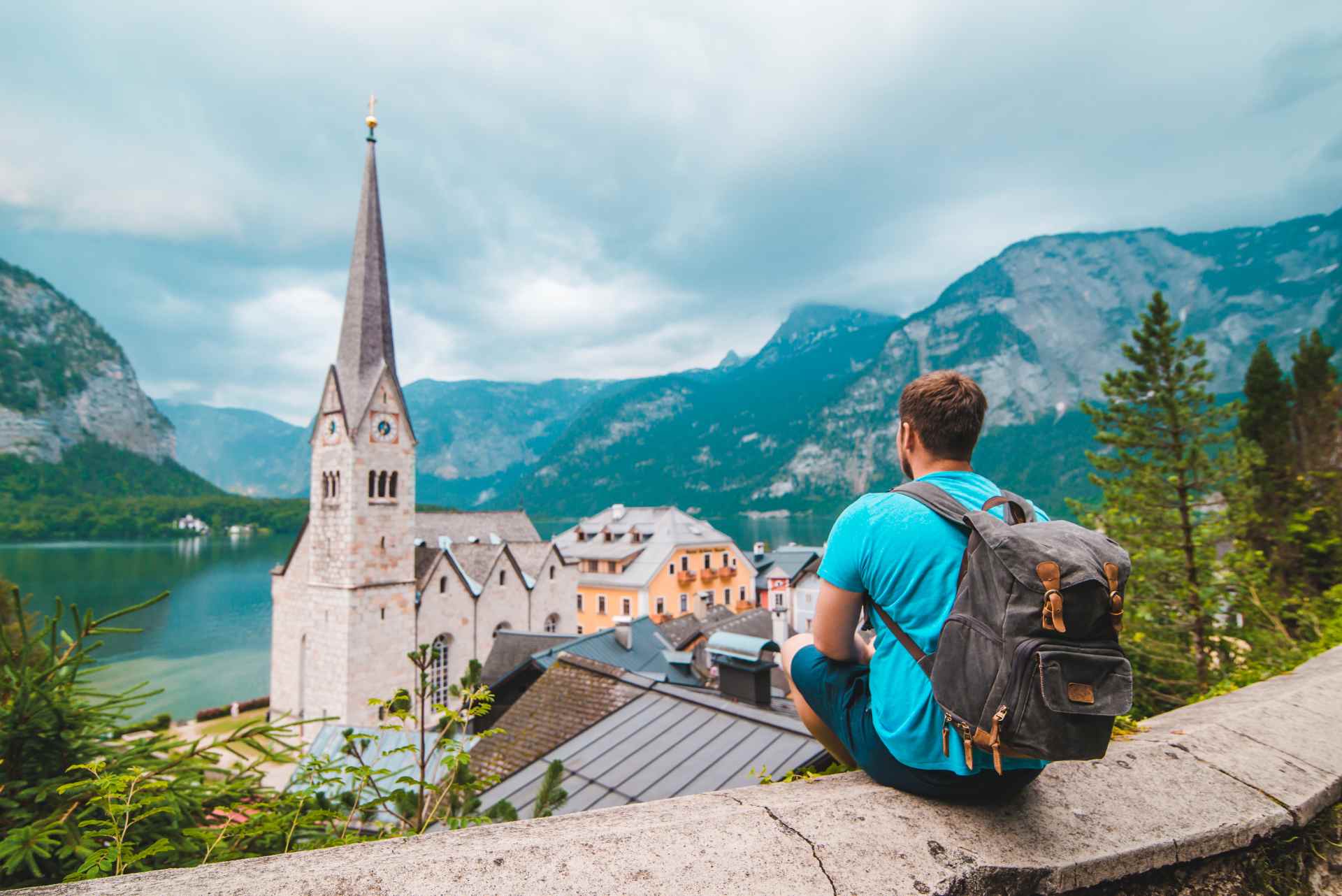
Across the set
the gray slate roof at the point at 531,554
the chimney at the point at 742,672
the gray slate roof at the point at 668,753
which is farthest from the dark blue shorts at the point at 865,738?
the gray slate roof at the point at 531,554

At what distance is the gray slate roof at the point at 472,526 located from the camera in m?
31.9

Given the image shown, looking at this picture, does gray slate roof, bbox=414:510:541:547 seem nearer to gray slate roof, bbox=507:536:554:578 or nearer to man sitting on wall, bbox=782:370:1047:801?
gray slate roof, bbox=507:536:554:578

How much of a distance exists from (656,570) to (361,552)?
18.1 metres

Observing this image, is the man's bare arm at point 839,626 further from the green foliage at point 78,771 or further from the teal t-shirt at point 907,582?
the green foliage at point 78,771

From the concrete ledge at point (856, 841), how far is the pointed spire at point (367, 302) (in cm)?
2522

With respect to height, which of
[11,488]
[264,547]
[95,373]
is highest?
[95,373]

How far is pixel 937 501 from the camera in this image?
1.83 meters

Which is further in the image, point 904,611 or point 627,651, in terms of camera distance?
point 627,651

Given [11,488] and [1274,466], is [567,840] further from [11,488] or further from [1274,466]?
[11,488]

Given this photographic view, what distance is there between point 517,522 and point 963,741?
121 ft

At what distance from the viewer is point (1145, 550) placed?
10211 millimetres

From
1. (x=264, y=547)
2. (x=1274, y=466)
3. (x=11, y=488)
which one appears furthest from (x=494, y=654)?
(x=11, y=488)

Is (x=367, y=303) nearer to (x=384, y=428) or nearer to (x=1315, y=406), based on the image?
(x=384, y=428)

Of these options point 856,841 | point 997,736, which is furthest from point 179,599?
point 997,736
